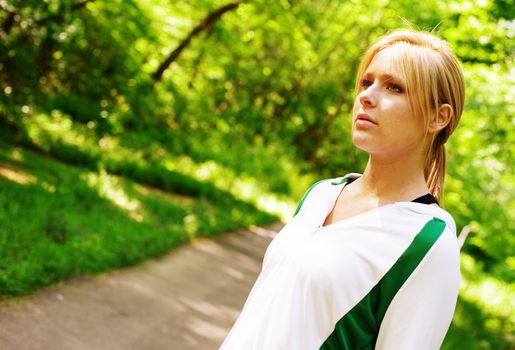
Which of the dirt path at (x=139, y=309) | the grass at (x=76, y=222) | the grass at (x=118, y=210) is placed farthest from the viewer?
the grass at (x=118, y=210)

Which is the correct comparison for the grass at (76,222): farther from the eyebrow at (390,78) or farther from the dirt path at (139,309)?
the eyebrow at (390,78)

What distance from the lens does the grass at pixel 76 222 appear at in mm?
5301

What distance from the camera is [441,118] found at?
1721mm

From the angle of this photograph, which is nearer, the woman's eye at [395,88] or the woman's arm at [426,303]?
the woman's arm at [426,303]

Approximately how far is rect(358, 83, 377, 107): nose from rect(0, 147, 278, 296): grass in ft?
12.7

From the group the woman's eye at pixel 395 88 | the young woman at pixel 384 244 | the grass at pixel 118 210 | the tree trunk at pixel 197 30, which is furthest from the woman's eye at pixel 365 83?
the tree trunk at pixel 197 30

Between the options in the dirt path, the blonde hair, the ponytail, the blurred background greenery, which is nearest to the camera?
the blonde hair

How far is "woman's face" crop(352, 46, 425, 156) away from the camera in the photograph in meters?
1.69

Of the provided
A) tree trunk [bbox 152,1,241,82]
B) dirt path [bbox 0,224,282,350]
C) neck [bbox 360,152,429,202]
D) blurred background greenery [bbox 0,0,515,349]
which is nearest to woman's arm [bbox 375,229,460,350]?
neck [bbox 360,152,429,202]

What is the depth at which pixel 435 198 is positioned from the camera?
69.6 inches

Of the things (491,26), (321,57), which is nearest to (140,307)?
(491,26)

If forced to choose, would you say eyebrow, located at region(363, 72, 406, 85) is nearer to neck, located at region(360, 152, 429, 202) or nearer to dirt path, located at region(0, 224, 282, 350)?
neck, located at region(360, 152, 429, 202)

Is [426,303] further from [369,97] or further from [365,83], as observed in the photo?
[365,83]

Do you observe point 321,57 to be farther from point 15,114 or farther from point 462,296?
point 15,114
